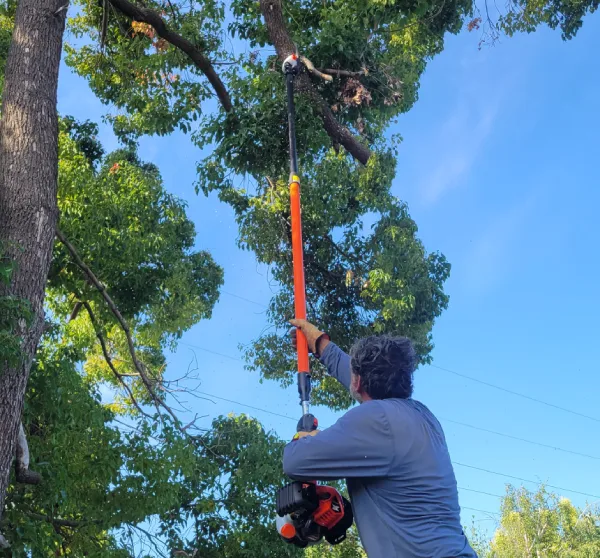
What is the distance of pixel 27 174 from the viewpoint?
5.25 metres

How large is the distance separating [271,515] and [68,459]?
327 centimetres

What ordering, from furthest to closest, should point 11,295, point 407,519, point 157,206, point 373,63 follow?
1. point 157,206
2. point 373,63
3. point 11,295
4. point 407,519

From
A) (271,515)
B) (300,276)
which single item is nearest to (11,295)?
(300,276)

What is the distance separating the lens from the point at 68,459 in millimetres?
6586

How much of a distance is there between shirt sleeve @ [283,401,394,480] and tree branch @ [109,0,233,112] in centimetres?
655

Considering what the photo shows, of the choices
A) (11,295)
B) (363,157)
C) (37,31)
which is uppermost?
(363,157)

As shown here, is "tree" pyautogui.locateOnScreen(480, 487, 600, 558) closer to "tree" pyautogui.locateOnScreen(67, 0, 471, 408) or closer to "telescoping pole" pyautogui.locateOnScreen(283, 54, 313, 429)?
"tree" pyautogui.locateOnScreen(67, 0, 471, 408)

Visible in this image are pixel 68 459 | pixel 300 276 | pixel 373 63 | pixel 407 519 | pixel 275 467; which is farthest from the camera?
pixel 275 467

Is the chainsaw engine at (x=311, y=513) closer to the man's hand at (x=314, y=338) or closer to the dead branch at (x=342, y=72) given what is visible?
the man's hand at (x=314, y=338)

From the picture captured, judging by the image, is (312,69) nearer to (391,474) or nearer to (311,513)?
(311,513)

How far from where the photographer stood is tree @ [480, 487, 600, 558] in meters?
31.6

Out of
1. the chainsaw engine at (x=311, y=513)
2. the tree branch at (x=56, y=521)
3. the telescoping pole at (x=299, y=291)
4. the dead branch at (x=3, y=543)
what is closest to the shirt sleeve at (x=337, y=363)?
the telescoping pole at (x=299, y=291)

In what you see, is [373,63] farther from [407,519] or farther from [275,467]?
[407,519]

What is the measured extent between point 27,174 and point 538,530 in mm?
32351
